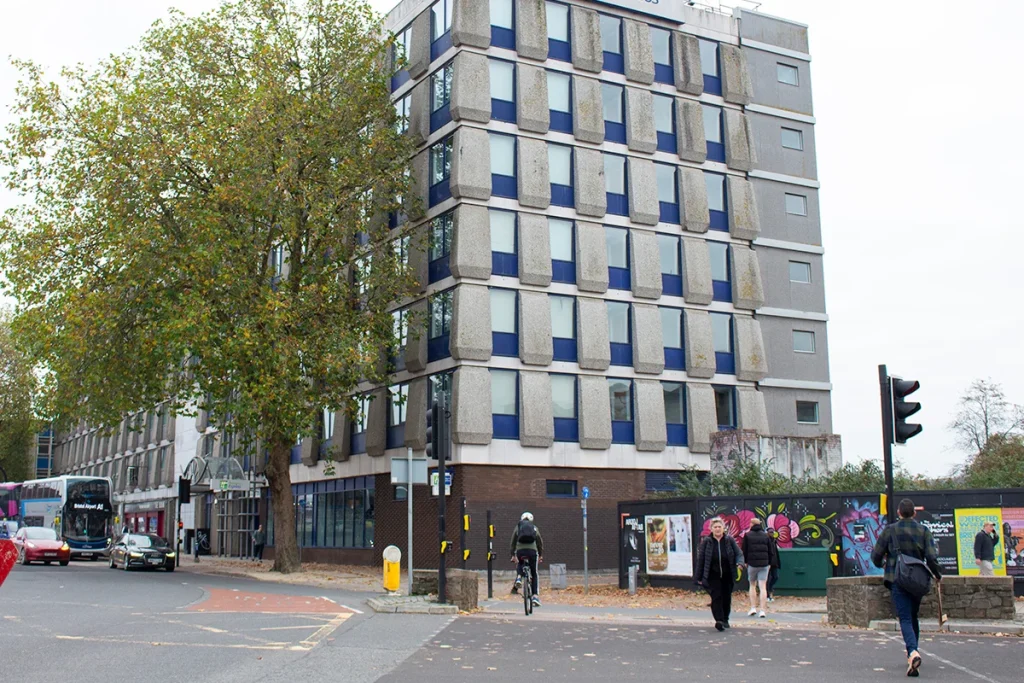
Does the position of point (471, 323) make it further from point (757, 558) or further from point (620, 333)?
point (757, 558)

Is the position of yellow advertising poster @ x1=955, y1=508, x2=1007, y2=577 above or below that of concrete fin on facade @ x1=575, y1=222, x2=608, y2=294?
below

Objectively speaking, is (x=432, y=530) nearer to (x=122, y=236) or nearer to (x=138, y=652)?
(x=122, y=236)

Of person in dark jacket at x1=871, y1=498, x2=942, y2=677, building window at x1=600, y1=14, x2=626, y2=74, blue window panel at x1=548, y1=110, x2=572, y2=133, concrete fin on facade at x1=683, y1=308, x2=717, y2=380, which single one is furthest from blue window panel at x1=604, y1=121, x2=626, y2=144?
person in dark jacket at x1=871, y1=498, x2=942, y2=677

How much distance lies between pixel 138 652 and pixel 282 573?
23.6 metres

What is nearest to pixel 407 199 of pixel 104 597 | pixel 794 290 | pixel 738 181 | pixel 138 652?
pixel 738 181

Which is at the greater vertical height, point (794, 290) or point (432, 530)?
point (794, 290)

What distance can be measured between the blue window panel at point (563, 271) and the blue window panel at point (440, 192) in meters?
4.02

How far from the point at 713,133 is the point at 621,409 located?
11.3 meters

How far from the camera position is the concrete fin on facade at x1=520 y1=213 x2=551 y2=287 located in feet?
121

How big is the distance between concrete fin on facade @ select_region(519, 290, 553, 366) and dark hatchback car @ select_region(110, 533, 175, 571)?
1497cm

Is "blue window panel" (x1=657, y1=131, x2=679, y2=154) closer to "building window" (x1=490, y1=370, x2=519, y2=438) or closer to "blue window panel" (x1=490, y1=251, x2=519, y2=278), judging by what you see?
"blue window panel" (x1=490, y1=251, x2=519, y2=278)

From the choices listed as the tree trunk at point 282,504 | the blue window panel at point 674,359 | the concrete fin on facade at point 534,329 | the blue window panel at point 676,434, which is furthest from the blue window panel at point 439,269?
the blue window panel at point 676,434

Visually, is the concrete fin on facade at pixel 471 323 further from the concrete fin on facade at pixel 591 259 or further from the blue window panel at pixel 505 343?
the concrete fin on facade at pixel 591 259

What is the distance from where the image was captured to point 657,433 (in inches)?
1523
